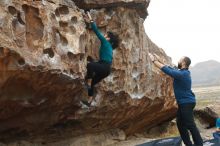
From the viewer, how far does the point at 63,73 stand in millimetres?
10305

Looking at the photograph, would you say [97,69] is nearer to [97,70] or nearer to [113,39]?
[97,70]

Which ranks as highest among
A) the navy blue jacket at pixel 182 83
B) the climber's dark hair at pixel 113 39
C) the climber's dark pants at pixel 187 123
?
the climber's dark hair at pixel 113 39

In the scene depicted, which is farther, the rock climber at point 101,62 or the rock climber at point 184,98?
the rock climber at point 101,62

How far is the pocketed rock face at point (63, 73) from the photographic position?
9469 millimetres

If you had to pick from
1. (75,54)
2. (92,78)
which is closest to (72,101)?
(92,78)

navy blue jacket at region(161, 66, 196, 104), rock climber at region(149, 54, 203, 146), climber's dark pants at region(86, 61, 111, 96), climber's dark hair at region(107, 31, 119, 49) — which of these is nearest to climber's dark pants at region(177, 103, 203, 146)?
rock climber at region(149, 54, 203, 146)

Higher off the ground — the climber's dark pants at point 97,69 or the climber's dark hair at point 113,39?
the climber's dark hair at point 113,39

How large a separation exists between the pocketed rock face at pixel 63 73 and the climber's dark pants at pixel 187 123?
2858mm

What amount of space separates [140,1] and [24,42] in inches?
216

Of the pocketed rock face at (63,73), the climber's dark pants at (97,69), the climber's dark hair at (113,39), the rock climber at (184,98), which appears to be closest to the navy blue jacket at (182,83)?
the rock climber at (184,98)

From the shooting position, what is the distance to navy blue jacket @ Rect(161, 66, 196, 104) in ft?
31.6

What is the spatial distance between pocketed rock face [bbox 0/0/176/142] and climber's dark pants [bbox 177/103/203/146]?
9.38 ft

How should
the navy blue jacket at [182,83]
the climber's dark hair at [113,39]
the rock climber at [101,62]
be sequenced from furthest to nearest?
1. the climber's dark hair at [113,39]
2. the rock climber at [101,62]
3. the navy blue jacket at [182,83]

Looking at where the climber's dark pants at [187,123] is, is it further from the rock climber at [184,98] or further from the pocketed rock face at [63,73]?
the pocketed rock face at [63,73]
